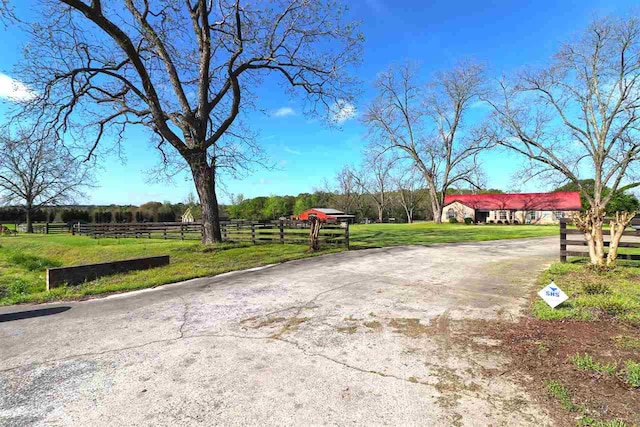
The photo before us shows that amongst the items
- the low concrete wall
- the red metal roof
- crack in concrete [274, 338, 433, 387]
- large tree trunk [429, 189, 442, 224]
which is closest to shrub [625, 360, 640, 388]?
crack in concrete [274, 338, 433, 387]

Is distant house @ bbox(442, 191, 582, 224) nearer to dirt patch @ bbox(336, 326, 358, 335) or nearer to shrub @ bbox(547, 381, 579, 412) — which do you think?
dirt patch @ bbox(336, 326, 358, 335)

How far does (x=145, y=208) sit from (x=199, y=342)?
65.7 metres

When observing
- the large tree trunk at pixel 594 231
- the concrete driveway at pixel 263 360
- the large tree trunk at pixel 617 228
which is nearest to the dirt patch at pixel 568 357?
the concrete driveway at pixel 263 360

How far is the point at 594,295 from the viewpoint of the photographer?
5328 millimetres

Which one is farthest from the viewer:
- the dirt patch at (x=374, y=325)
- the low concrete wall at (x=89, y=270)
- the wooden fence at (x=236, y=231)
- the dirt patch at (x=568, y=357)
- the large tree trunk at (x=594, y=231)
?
the wooden fence at (x=236, y=231)

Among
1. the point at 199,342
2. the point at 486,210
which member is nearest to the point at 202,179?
the point at 199,342

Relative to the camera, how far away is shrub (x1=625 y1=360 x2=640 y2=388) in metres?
2.78

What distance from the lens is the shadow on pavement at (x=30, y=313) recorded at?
16.9ft

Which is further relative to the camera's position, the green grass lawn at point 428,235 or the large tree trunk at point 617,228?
the green grass lawn at point 428,235

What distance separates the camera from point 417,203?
69.4 meters

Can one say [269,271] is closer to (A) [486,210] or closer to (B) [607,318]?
(B) [607,318]

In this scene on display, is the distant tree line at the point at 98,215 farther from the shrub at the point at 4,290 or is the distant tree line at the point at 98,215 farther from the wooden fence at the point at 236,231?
the shrub at the point at 4,290

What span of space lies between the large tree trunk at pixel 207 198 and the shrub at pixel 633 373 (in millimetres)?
12499

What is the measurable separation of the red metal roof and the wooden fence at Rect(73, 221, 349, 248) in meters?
36.7
